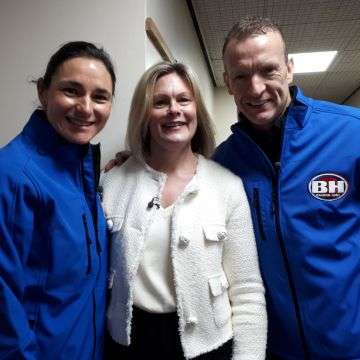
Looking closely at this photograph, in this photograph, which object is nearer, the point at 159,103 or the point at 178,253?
the point at 178,253

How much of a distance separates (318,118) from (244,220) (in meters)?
0.43

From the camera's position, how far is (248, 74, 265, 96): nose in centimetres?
118

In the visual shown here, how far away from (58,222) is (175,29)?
1.72 meters

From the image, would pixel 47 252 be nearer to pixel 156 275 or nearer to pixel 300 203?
pixel 156 275

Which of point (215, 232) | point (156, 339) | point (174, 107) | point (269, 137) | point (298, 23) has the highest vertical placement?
point (298, 23)

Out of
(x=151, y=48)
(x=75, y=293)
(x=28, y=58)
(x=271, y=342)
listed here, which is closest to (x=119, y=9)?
(x=151, y=48)

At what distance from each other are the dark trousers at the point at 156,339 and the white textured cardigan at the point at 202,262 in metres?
0.04

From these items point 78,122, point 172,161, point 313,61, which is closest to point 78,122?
point 78,122

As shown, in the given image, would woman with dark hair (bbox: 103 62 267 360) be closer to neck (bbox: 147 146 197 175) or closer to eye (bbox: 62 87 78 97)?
neck (bbox: 147 146 197 175)

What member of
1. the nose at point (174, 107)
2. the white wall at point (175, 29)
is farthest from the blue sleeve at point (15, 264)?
the white wall at point (175, 29)

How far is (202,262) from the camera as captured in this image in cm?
106

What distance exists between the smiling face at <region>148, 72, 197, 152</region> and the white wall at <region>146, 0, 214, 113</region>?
7.1 inches

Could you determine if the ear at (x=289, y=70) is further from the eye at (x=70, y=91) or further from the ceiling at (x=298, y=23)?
the ceiling at (x=298, y=23)

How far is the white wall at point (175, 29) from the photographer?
1629mm
